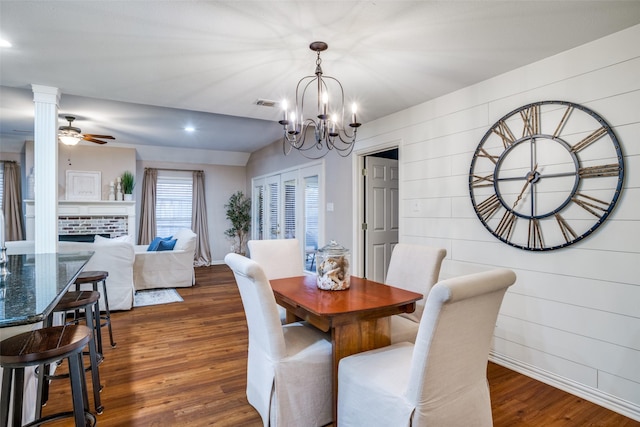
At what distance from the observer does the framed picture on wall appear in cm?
635

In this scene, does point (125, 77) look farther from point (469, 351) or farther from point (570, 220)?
point (570, 220)

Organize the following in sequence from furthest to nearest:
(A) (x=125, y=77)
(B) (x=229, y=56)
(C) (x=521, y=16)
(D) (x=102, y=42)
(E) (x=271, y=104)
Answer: (E) (x=271, y=104) → (A) (x=125, y=77) → (B) (x=229, y=56) → (D) (x=102, y=42) → (C) (x=521, y=16)

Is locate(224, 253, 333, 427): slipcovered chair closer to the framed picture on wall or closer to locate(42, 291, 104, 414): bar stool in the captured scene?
locate(42, 291, 104, 414): bar stool

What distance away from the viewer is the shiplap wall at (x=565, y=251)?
A: 2143 mm

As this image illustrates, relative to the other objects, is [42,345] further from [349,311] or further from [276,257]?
[276,257]

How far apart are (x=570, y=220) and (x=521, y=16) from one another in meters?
1.37

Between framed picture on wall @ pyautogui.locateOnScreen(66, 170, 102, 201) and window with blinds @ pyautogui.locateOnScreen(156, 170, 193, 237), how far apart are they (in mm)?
1149

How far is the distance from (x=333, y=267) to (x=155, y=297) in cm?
375

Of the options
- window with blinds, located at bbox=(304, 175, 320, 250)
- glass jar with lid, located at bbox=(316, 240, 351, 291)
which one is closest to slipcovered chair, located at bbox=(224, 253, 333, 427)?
glass jar with lid, located at bbox=(316, 240, 351, 291)

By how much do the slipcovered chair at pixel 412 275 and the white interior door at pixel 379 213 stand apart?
167 centimetres

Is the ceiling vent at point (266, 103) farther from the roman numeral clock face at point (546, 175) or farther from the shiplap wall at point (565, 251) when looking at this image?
the roman numeral clock face at point (546, 175)

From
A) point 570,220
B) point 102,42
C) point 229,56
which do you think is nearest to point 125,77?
point 102,42

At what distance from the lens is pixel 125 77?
2887mm

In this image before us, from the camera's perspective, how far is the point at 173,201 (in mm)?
7609
